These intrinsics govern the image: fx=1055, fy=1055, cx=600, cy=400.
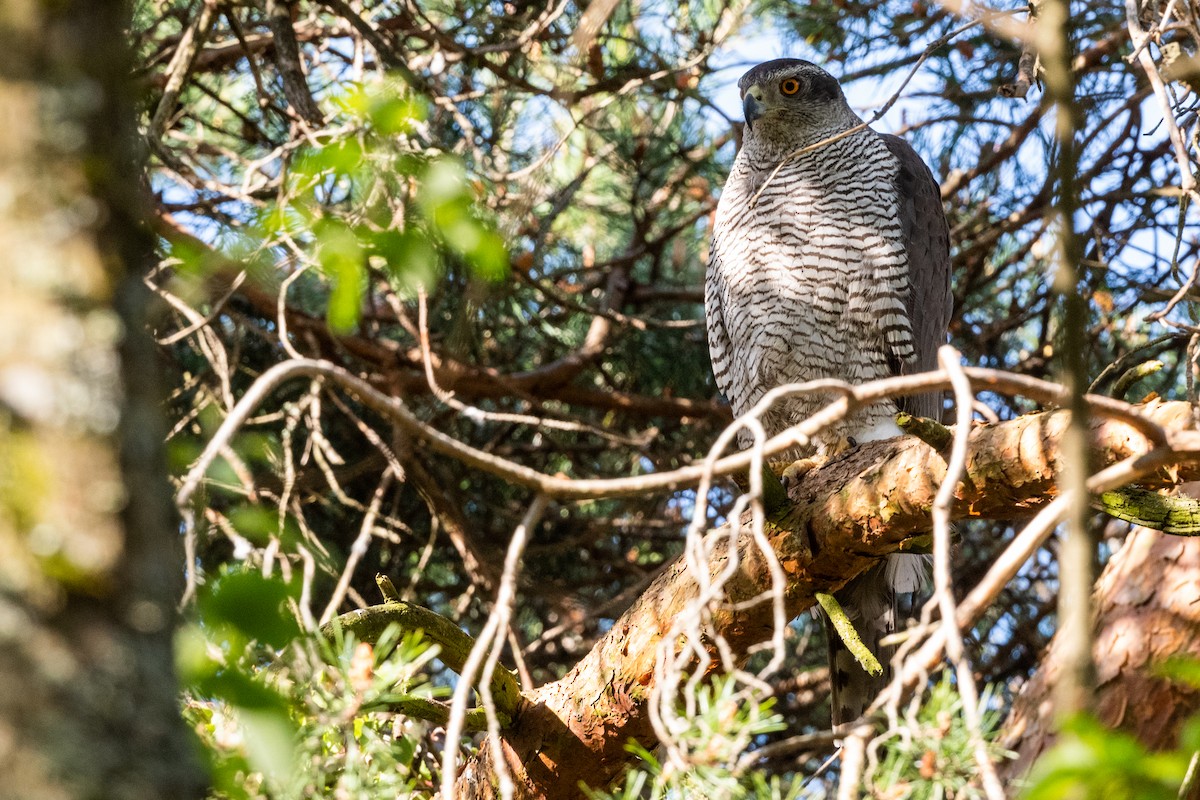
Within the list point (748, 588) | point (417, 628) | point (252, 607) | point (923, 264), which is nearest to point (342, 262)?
point (252, 607)

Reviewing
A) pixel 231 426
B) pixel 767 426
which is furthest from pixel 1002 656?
pixel 231 426

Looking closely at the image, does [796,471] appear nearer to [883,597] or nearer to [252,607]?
[883,597]

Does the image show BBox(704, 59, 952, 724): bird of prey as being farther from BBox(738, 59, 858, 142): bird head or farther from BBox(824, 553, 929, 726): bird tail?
BBox(738, 59, 858, 142): bird head

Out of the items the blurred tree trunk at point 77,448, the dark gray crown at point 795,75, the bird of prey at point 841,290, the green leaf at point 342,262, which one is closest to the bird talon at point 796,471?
the bird of prey at point 841,290

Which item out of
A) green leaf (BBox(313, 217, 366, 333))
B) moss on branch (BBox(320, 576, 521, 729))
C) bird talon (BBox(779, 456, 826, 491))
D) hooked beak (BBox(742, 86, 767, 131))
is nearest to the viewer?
green leaf (BBox(313, 217, 366, 333))

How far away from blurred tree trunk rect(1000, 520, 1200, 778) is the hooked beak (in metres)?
2.31

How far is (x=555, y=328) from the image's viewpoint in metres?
5.04

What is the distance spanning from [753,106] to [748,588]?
258 cm

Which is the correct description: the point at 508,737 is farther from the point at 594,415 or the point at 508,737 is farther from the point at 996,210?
the point at 996,210

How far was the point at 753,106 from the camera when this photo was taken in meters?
4.54

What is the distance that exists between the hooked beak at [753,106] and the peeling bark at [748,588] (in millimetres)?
2244

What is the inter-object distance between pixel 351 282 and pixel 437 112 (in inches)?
99.6

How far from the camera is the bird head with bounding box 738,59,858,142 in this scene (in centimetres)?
454

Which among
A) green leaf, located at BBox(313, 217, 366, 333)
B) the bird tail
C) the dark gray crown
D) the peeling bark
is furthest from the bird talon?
the dark gray crown
